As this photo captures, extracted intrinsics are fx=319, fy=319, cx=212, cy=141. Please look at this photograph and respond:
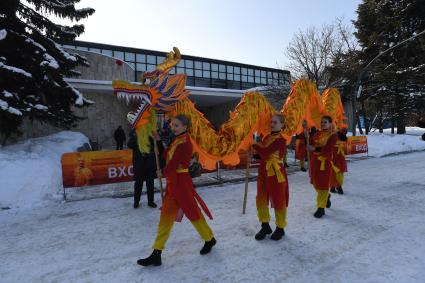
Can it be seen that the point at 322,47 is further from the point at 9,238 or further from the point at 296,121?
the point at 9,238

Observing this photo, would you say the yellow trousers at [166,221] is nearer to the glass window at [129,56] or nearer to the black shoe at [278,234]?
the black shoe at [278,234]

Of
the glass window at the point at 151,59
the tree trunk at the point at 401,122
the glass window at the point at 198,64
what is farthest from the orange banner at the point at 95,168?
the glass window at the point at 198,64

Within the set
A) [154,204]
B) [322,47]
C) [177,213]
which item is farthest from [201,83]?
[177,213]

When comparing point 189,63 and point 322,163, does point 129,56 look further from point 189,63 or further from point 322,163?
point 322,163

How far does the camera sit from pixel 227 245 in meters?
4.09

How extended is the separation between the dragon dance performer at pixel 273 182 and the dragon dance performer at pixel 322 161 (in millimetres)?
1173

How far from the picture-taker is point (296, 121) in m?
5.66

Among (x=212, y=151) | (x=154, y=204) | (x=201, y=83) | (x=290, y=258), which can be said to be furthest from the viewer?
(x=201, y=83)

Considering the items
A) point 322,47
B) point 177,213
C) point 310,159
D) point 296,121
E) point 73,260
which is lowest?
point 73,260

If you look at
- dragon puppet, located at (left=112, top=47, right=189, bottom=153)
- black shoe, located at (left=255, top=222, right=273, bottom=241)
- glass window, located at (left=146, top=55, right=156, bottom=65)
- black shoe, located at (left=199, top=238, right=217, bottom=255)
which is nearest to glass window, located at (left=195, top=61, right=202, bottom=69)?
glass window, located at (left=146, top=55, right=156, bottom=65)

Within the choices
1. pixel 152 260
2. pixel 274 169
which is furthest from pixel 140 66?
pixel 152 260

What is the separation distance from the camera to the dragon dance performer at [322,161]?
208 inches

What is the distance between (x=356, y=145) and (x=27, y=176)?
1320 cm

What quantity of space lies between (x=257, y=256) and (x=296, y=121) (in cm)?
275
